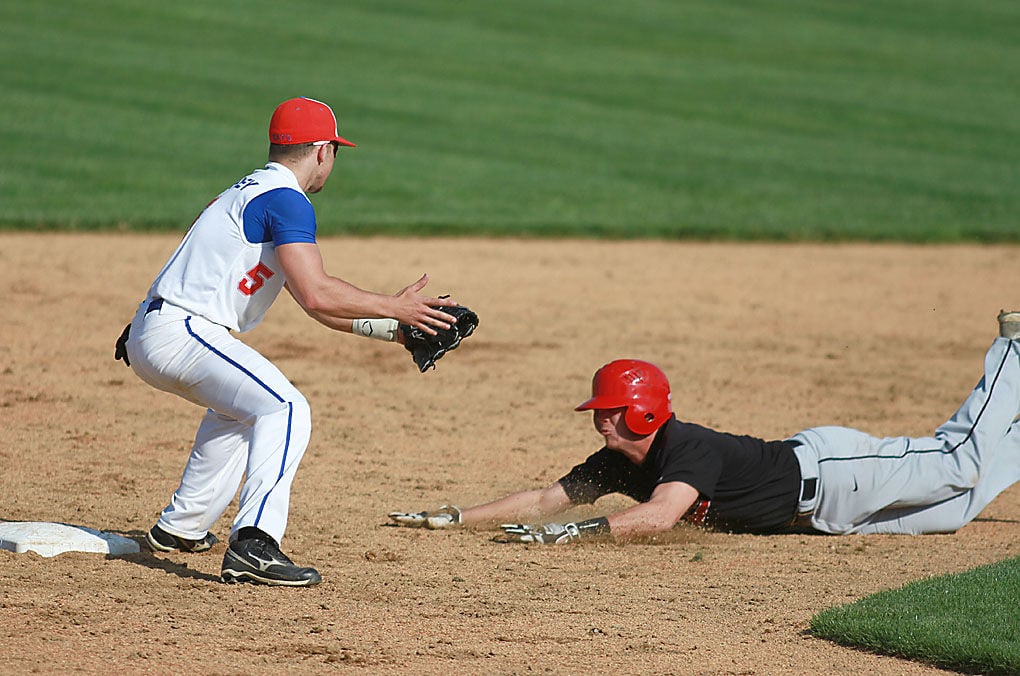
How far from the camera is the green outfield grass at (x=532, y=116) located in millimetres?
14758

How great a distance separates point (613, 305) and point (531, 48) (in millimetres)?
12510

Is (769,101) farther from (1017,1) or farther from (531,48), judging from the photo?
(1017,1)

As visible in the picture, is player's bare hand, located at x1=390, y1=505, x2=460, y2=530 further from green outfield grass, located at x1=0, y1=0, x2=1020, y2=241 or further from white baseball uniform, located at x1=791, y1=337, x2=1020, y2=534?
green outfield grass, located at x1=0, y1=0, x2=1020, y2=241

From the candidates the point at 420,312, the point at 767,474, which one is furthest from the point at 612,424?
the point at 420,312

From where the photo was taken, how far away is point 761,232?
47.1 ft

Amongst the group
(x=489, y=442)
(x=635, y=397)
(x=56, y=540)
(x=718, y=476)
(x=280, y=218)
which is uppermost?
(x=280, y=218)

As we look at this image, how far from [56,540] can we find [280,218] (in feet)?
5.32

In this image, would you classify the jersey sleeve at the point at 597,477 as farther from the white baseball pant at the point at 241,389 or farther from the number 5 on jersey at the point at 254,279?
the number 5 on jersey at the point at 254,279

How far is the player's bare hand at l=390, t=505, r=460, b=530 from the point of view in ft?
19.3

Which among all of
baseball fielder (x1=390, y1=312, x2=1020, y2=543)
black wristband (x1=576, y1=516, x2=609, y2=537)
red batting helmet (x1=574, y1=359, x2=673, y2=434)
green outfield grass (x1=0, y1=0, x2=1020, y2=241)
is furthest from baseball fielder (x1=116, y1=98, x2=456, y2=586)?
green outfield grass (x1=0, y1=0, x2=1020, y2=241)

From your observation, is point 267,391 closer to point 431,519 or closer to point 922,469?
point 431,519

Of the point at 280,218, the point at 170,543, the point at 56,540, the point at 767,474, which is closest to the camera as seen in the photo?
the point at 280,218

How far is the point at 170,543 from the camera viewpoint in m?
5.38

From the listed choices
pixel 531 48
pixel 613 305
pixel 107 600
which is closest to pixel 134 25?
pixel 531 48
